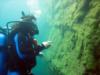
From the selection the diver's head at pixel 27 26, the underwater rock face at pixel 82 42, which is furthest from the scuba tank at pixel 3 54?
the underwater rock face at pixel 82 42

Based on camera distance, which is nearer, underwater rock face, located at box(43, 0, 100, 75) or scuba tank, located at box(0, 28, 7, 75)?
scuba tank, located at box(0, 28, 7, 75)

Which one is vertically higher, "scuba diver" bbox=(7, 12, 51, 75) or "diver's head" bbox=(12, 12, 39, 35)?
"diver's head" bbox=(12, 12, 39, 35)

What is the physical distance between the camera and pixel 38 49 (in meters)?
4.16

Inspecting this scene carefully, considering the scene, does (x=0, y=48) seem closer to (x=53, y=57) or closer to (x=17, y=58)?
(x=17, y=58)

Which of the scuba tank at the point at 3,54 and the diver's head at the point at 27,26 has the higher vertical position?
the diver's head at the point at 27,26

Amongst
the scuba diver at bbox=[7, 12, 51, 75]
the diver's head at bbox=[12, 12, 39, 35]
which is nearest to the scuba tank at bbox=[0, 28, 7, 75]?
the scuba diver at bbox=[7, 12, 51, 75]

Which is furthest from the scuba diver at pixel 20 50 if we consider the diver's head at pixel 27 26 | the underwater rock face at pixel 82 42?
the underwater rock face at pixel 82 42

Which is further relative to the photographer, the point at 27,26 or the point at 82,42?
the point at 82,42

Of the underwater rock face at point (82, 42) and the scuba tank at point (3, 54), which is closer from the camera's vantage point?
the scuba tank at point (3, 54)

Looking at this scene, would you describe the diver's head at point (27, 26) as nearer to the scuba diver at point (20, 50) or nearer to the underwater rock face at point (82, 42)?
the scuba diver at point (20, 50)

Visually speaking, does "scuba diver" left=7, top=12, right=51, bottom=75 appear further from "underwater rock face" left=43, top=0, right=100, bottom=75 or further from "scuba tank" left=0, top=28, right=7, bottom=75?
"underwater rock face" left=43, top=0, right=100, bottom=75

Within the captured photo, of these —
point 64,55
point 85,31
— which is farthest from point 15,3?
point 85,31

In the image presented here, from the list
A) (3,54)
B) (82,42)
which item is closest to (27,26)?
(3,54)

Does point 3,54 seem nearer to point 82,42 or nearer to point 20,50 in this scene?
point 20,50
